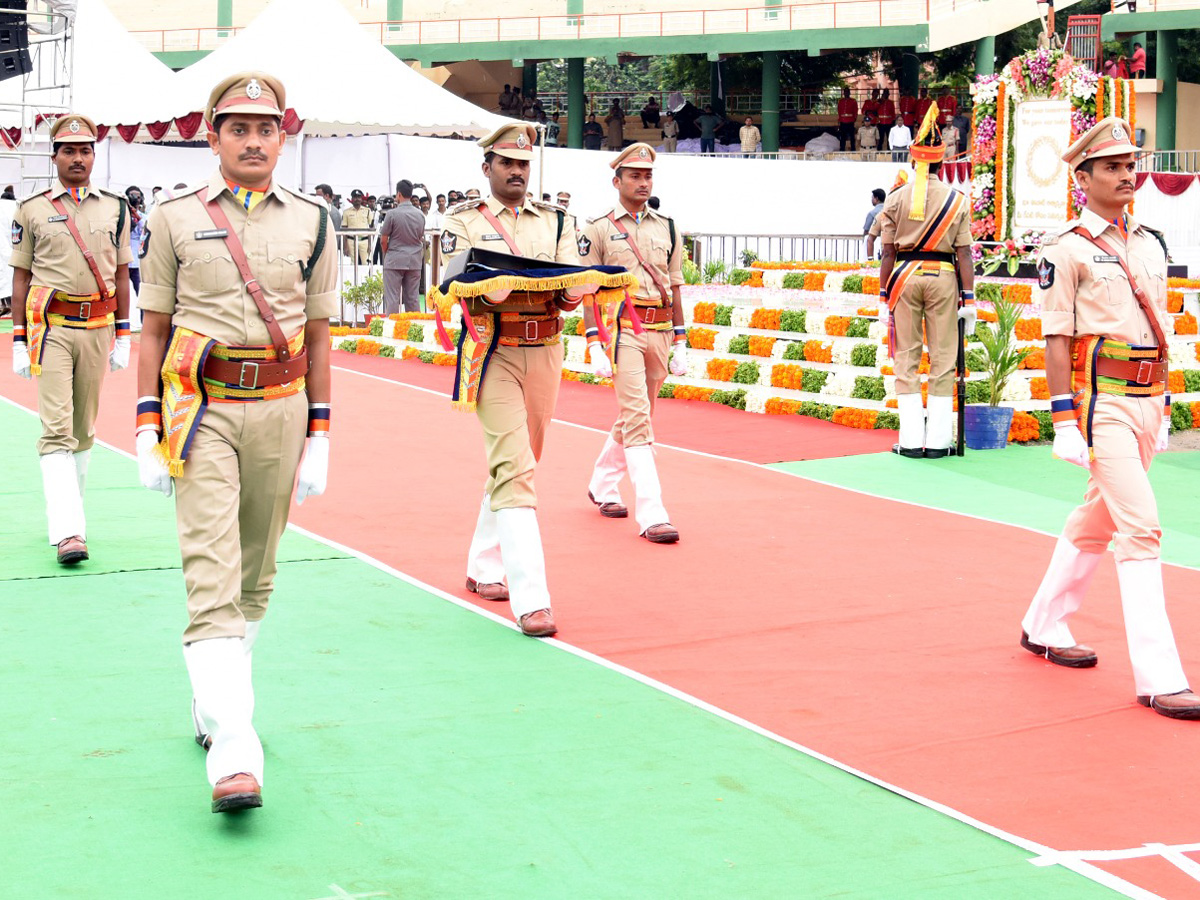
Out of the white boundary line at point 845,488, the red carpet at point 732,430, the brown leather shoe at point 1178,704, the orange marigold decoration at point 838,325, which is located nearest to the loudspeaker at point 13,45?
the red carpet at point 732,430

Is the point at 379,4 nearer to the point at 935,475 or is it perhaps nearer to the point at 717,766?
the point at 935,475

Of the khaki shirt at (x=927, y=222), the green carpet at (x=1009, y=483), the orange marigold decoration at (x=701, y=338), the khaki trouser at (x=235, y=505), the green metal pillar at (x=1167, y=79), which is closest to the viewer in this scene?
the khaki trouser at (x=235, y=505)

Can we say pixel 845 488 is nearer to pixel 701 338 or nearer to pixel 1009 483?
pixel 1009 483

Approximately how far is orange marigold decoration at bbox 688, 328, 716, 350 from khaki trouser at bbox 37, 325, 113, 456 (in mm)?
9464

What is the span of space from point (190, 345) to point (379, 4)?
47.8 m

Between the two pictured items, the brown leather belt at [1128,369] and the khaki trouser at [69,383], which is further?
the khaki trouser at [69,383]

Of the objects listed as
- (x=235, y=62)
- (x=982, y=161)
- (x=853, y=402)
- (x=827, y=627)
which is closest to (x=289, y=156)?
(x=235, y=62)

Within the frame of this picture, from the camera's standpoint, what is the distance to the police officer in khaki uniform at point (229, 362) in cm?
507

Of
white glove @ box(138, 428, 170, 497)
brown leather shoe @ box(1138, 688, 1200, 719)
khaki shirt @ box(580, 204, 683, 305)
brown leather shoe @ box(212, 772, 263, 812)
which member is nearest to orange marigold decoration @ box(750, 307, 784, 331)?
khaki shirt @ box(580, 204, 683, 305)

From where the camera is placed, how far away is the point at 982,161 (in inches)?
Result: 766

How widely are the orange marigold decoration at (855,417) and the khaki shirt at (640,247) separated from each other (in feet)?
16.0

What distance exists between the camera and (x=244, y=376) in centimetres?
520

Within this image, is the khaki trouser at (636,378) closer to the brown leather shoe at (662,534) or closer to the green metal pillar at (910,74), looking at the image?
the brown leather shoe at (662,534)

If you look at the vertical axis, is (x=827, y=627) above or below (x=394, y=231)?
below
